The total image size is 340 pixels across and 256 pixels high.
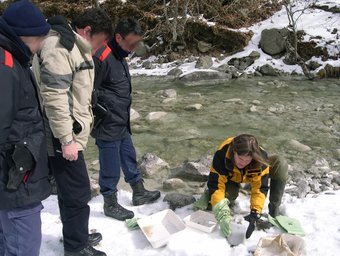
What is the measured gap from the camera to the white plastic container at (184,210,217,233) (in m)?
2.78

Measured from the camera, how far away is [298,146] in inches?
201

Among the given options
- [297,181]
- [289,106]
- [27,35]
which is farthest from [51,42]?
[289,106]

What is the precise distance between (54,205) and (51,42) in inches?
67.3

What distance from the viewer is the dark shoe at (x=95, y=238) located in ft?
8.77

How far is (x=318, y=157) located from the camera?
187 inches

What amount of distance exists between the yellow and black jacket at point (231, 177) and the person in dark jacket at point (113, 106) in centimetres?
74

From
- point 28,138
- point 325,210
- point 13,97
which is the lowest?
point 325,210

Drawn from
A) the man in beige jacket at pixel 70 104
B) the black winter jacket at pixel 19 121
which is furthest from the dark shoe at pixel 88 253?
the black winter jacket at pixel 19 121

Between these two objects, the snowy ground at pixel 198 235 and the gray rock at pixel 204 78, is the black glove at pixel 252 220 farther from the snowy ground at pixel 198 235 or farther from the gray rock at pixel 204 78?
the gray rock at pixel 204 78

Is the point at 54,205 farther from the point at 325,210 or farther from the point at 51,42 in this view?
the point at 325,210

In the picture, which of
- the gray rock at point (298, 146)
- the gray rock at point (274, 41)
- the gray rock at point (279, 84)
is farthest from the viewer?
the gray rock at point (274, 41)

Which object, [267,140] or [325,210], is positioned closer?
[325,210]

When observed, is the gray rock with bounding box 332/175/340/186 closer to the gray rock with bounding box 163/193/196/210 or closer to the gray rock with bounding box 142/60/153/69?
the gray rock with bounding box 163/193/196/210

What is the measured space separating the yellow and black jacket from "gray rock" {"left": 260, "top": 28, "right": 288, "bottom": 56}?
9.64 meters
